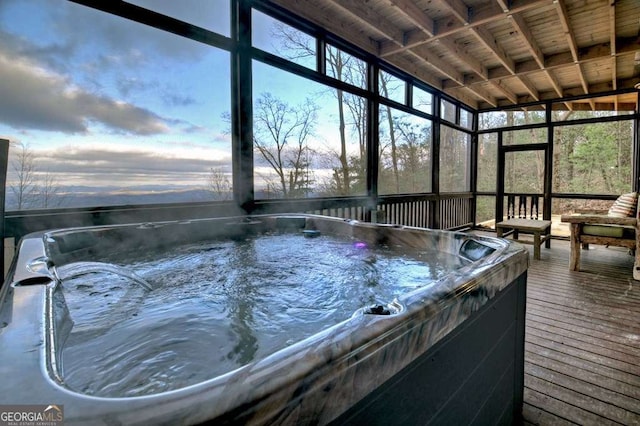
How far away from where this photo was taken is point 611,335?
204 centimetres

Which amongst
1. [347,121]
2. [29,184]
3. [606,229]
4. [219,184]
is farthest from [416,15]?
[29,184]

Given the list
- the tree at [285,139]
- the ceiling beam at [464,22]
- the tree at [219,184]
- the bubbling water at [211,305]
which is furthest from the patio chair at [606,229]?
the tree at [219,184]

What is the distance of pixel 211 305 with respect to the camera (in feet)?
4.25

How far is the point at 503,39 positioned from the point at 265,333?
5.03 m

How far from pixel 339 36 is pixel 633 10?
3316 millimetres

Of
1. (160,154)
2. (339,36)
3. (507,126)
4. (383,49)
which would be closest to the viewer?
(160,154)

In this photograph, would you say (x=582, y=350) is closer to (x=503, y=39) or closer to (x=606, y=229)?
(x=606, y=229)

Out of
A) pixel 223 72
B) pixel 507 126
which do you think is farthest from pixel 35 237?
pixel 507 126

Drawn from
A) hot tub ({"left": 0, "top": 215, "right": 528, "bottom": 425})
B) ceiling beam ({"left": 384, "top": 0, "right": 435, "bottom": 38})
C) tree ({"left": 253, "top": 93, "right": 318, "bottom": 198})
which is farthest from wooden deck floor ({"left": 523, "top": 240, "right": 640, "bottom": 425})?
ceiling beam ({"left": 384, "top": 0, "right": 435, "bottom": 38})

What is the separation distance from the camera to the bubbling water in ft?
2.77

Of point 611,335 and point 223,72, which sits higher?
point 223,72

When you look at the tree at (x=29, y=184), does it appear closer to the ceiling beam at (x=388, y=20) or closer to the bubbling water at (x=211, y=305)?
the bubbling water at (x=211, y=305)

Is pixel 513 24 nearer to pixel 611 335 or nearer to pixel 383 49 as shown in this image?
pixel 383 49

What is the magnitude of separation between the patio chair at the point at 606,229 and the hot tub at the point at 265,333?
2.69m
